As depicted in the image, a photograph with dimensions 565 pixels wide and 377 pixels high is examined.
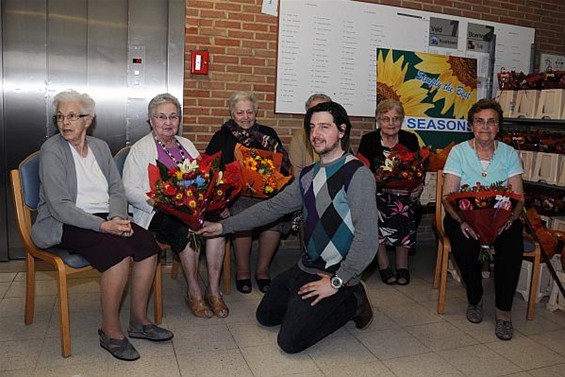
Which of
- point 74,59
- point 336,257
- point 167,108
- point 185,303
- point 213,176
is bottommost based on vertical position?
point 185,303

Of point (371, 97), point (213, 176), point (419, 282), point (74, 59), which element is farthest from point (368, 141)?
point (74, 59)

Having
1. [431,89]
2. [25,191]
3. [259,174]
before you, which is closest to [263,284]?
[259,174]

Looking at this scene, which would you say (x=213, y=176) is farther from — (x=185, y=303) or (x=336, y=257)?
(x=185, y=303)

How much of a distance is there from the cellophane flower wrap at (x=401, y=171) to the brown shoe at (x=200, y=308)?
1.54 m

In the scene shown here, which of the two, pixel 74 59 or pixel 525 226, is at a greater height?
pixel 74 59

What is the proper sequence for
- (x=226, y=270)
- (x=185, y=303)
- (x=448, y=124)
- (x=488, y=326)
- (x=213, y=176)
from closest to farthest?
(x=213, y=176)
(x=488, y=326)
(x=185, y=303)
(x=226, y=270)
(x=448, y=124)

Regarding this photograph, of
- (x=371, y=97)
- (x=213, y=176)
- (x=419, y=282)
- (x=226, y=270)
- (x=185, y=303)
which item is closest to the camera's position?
(x=213, y=176)

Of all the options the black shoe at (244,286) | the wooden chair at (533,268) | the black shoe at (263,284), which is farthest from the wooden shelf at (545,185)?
the black shoe at (244,286)

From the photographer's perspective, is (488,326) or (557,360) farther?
(488,326)

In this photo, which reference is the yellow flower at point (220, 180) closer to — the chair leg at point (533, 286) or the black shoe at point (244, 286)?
the black shoe at point (244, 286)

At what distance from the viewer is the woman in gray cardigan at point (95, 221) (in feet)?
8.90

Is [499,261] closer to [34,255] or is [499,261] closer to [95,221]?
[95,221]

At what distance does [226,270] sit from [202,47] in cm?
188

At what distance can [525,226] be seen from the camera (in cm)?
377
